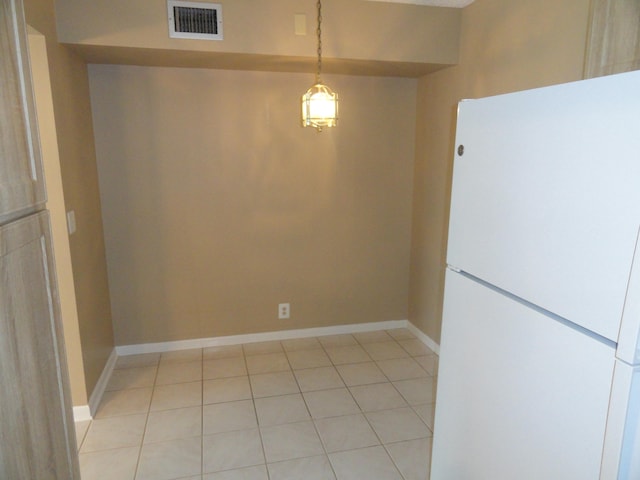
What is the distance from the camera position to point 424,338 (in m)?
3.57

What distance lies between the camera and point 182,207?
3.22m

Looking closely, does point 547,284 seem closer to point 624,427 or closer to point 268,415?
point 624,427

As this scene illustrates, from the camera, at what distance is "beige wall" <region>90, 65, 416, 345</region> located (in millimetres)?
3076

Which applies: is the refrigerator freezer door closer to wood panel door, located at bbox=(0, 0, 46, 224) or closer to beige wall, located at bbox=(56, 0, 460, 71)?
wood panel door, located at bbox=(0, 0, 46, 224)

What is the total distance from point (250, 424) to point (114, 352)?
1.41 m

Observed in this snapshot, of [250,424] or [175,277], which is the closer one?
[250,424]

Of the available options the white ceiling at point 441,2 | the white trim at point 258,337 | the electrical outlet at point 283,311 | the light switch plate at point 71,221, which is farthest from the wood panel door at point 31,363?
the white ceiling at point 441,2

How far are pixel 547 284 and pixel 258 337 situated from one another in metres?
2.87

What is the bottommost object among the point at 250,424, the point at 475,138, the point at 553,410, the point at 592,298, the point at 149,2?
the point at 250,424

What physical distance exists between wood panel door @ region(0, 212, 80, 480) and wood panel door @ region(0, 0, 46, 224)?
0.17 feet

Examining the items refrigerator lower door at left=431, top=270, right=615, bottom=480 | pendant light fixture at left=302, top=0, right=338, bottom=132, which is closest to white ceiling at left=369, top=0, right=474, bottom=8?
pendant light fixture at left=302, top=0, right=338, bottom=132

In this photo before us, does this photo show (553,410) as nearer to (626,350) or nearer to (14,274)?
(626,350)

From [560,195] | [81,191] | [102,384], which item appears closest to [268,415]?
[102,384]

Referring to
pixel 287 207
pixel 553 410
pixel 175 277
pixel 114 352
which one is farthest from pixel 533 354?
pixel 114 352
